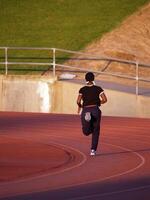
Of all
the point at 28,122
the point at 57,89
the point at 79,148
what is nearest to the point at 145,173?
the point at 79,148

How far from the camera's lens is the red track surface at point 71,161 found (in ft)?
47.0

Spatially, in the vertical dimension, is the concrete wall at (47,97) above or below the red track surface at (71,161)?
above

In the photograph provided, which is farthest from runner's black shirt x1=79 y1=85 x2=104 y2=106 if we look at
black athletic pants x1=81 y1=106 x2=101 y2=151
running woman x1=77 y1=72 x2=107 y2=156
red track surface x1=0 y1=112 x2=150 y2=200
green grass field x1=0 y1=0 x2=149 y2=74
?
green grass field x1=0 y1=0 x2=149 y2=74

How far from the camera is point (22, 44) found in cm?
3738

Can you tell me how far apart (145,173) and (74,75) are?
1756 cm

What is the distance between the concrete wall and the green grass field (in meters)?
4.30

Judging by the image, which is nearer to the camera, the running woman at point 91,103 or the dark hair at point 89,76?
the dark hair at point 89,76

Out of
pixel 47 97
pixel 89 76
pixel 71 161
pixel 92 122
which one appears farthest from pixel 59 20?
pixel 71 161

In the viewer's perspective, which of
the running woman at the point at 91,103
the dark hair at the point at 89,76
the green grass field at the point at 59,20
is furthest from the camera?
the green grass field at the point at 59,20

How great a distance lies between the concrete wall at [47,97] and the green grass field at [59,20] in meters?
4.30

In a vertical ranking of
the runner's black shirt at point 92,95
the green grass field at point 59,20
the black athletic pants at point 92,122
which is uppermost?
the green grass field at point 59,20

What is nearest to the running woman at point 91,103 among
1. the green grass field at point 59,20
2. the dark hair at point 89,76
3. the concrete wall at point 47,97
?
the dark hair at point 89,76

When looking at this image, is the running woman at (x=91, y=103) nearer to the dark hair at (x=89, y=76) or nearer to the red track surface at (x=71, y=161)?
the dark hair at (x=89, y=76)

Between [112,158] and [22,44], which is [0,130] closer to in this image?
[112,158]
